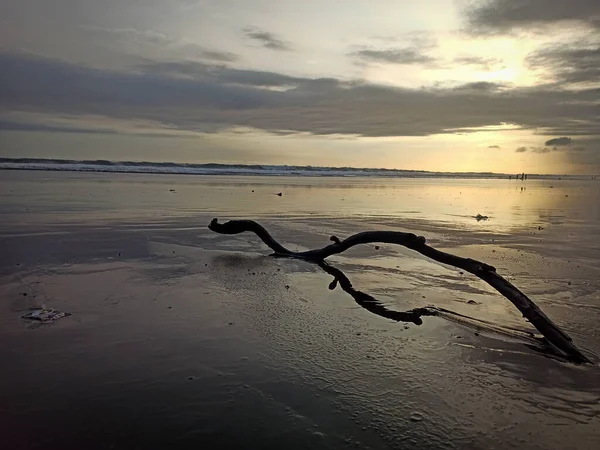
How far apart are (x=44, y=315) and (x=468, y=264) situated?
6.12 m

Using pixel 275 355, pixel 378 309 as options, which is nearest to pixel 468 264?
pixel 378 309

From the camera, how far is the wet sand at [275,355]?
387 centimetres

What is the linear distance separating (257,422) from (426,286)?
18.2 ft

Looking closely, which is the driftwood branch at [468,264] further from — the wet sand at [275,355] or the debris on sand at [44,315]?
the debris on sand at [44,315]

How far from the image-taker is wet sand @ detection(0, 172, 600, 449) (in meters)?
3.87

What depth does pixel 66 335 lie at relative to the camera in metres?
5.70

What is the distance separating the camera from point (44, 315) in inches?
249

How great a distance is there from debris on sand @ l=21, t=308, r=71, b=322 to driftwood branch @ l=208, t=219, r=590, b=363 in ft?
18.7

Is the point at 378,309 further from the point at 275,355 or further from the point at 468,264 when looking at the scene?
the point at 275,355

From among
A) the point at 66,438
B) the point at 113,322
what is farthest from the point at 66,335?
the point at 66,438

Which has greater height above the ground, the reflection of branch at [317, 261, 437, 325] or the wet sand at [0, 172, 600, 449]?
the reflection of branch at [317, 261, 437, 325]

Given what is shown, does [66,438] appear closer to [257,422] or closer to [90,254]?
[257,422]

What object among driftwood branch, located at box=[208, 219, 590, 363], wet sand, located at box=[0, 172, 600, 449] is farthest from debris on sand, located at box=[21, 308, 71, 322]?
driftwood branch, located at box=[208, 219, 590, 363]

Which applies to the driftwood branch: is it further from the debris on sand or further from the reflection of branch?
the debris on sand
